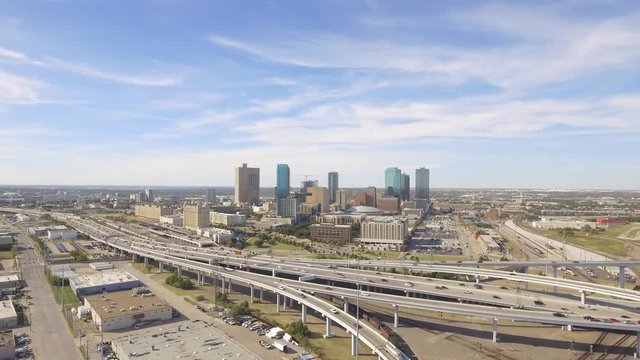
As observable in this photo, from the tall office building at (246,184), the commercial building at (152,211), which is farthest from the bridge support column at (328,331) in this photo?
the tall office building at (246,184)

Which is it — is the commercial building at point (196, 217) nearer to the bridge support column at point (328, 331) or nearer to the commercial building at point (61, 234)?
the commercial building at point (61, 234)

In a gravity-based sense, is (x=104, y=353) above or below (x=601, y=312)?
below

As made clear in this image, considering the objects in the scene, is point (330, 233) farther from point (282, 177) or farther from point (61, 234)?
point (282, 177)

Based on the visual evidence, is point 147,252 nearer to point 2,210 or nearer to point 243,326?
point 243,326

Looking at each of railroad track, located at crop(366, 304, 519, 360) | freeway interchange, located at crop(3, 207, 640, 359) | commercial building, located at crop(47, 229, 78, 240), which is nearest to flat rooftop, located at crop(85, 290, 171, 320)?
freeway interchange, located at crop(3, 207, 640, 359)

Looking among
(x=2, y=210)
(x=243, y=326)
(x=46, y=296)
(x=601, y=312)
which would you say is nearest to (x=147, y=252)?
(x=46, y=296)

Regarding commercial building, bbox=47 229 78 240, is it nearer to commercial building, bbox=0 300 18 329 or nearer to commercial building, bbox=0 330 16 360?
Result: commercial building, bbox=0 300 18 329
